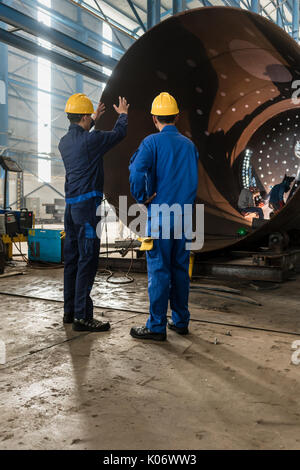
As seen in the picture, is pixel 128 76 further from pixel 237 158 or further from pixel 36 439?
pixel 36 439

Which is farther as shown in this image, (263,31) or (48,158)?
(48,158)

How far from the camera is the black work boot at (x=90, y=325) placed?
7.81 ft

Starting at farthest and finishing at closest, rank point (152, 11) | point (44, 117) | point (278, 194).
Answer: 1. point (44, 117)
2. point (152, 11)
3. point (278, 194)

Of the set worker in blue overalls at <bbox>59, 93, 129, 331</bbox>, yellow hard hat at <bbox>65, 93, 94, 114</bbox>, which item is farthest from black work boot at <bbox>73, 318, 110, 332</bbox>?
yellow hard hat at <bbox>65, 93, 94, 114</bbox>

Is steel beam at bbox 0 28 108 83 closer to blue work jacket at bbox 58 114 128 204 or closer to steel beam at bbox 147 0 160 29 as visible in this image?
steel beam at bbox 147 0 160 29

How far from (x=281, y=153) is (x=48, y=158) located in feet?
43.4

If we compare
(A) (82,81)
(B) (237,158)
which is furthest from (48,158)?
(B) (237,158)

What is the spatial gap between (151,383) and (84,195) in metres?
1.18

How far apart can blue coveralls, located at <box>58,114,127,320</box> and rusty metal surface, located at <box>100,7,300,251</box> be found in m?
1.51

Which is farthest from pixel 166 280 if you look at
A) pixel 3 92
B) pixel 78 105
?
pixel 3 92

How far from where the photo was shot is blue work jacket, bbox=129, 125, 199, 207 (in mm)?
2236

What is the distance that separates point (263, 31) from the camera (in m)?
3.09

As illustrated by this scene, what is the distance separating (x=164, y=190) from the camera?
2262mm

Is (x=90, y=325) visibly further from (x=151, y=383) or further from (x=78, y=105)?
(x=78, y=105)
